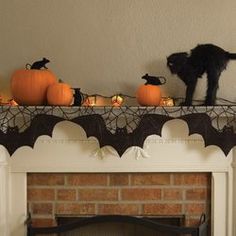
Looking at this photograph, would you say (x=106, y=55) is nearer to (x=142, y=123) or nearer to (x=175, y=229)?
(x=142, y=123)

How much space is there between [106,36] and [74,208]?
2.97ft

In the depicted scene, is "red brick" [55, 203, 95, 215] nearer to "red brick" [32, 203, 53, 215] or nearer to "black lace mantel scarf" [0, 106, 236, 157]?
"red brick" [32, 203, 53, 215]

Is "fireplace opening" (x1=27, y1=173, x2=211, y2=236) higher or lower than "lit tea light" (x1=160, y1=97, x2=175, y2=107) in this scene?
lower

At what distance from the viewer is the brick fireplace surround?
2.00 meters

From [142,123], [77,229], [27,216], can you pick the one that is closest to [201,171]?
[142,123]

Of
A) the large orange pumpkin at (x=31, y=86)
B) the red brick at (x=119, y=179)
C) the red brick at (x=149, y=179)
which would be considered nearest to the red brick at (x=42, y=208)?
the red brick at (x=119, y=179)

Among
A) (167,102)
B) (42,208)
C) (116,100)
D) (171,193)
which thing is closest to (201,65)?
(167,102)

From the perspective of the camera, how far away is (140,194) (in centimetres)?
206

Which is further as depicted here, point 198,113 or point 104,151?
point 104,151

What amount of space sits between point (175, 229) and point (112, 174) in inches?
16.4

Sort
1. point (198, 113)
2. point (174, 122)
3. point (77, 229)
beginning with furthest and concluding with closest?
point (77, 229) < point (174, 122) < point (198, 113)

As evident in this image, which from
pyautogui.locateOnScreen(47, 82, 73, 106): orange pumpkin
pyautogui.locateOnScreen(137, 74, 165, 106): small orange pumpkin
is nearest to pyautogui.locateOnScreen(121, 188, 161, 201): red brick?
pyautogui.locateOnScreen(137, 74, 165, 106): small orange pumpkin

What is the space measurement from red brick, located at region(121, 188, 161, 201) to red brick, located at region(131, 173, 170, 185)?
4 centimetres

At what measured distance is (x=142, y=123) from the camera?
1875 mm
